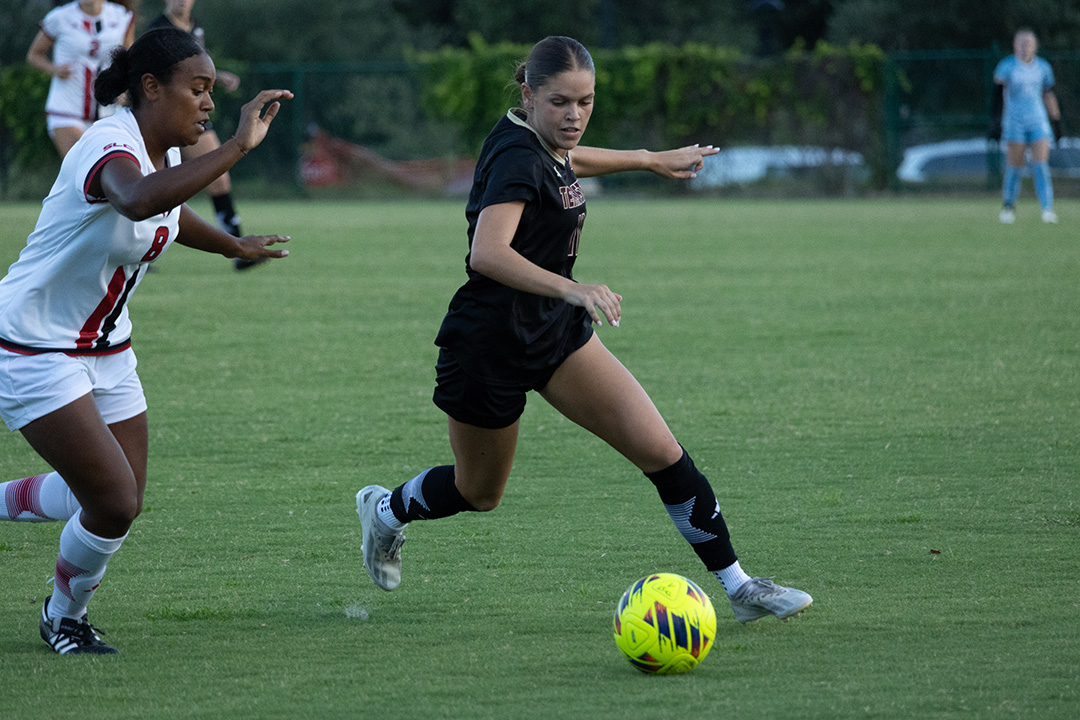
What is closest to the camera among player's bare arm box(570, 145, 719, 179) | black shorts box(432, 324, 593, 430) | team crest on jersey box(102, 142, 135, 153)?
team crest on jersey box(102, 142, 135, 153)

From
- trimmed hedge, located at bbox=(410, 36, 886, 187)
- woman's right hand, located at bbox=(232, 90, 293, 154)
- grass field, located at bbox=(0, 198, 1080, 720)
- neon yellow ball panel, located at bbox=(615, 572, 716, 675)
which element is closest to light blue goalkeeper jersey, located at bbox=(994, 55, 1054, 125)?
grass field, located at bbox=(0, 198, 1080, 720)

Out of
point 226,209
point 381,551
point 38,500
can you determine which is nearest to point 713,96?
point 226,209

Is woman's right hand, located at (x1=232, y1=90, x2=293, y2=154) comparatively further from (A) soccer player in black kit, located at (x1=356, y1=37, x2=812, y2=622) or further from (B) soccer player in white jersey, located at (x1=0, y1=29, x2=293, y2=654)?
(A) soccer player in black kit, located at (x1=356, y1=37, x2=812, y2=622)

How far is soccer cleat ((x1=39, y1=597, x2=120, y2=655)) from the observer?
13.2 feet

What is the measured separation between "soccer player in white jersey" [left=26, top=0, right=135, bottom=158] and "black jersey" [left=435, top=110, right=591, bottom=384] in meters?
9.23

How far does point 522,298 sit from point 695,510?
84 centimetres

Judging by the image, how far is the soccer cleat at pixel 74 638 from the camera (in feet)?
13.2

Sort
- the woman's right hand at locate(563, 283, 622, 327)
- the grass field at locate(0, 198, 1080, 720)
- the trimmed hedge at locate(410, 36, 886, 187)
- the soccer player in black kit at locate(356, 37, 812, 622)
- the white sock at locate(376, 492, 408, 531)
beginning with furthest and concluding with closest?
1. the trimmed hedge at locate(410, 36, 886, 187)
2. the white sock at locate(376, 492, 408, 531)
3. the soccer player in black kit at locate(356, 37, 812, 622)
4. the grass field at locate(0, 198, 1080, 720)
5. the woman's right hand at locate(563, 283, 622, 327)

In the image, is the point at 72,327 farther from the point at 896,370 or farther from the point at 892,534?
the point at 896,370

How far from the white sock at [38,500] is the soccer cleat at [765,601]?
6.72 ft

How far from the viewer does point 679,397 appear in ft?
26.1

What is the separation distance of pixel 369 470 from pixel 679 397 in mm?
2259

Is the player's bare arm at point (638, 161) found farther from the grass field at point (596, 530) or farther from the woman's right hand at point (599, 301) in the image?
the grass field at point (596, 530)

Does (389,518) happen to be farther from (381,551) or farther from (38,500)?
(38,500)
